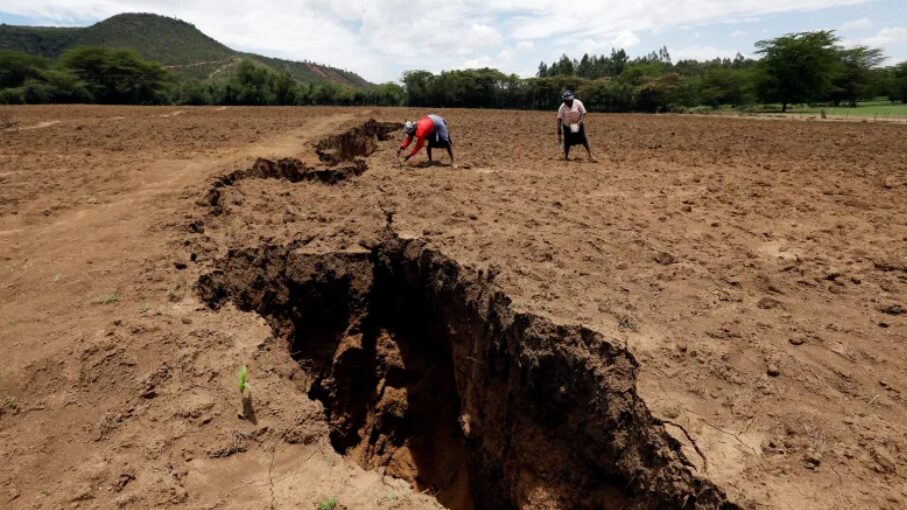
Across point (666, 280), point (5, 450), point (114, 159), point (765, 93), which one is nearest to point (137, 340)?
point (5, 450)

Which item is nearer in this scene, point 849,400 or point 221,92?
point 849,400

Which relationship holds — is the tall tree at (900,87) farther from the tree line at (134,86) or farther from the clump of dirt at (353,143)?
the clump of dirt at (353,143)

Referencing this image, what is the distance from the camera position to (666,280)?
4.51m

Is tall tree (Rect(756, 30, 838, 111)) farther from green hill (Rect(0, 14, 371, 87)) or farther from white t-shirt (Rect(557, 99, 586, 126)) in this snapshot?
green hill (Rect(0, 14, 371, 87))

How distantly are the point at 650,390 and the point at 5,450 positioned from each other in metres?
3.82

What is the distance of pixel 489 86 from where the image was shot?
46.9 m

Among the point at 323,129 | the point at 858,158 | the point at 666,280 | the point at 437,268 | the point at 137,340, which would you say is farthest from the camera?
the point at 323,129

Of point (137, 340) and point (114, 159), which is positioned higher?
point (114, 159)

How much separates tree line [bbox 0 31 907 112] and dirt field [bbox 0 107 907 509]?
35211 mm

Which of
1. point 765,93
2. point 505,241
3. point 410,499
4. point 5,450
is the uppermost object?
point 765,93

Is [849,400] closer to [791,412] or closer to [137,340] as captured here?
[791,412]

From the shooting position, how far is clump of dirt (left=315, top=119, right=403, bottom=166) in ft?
41.8

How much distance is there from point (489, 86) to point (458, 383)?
4487 cm

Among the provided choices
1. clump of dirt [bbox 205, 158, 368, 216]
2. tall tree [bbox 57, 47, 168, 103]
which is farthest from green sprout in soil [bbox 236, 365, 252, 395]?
tall tree [bbox 57, 47, 168, 103]
